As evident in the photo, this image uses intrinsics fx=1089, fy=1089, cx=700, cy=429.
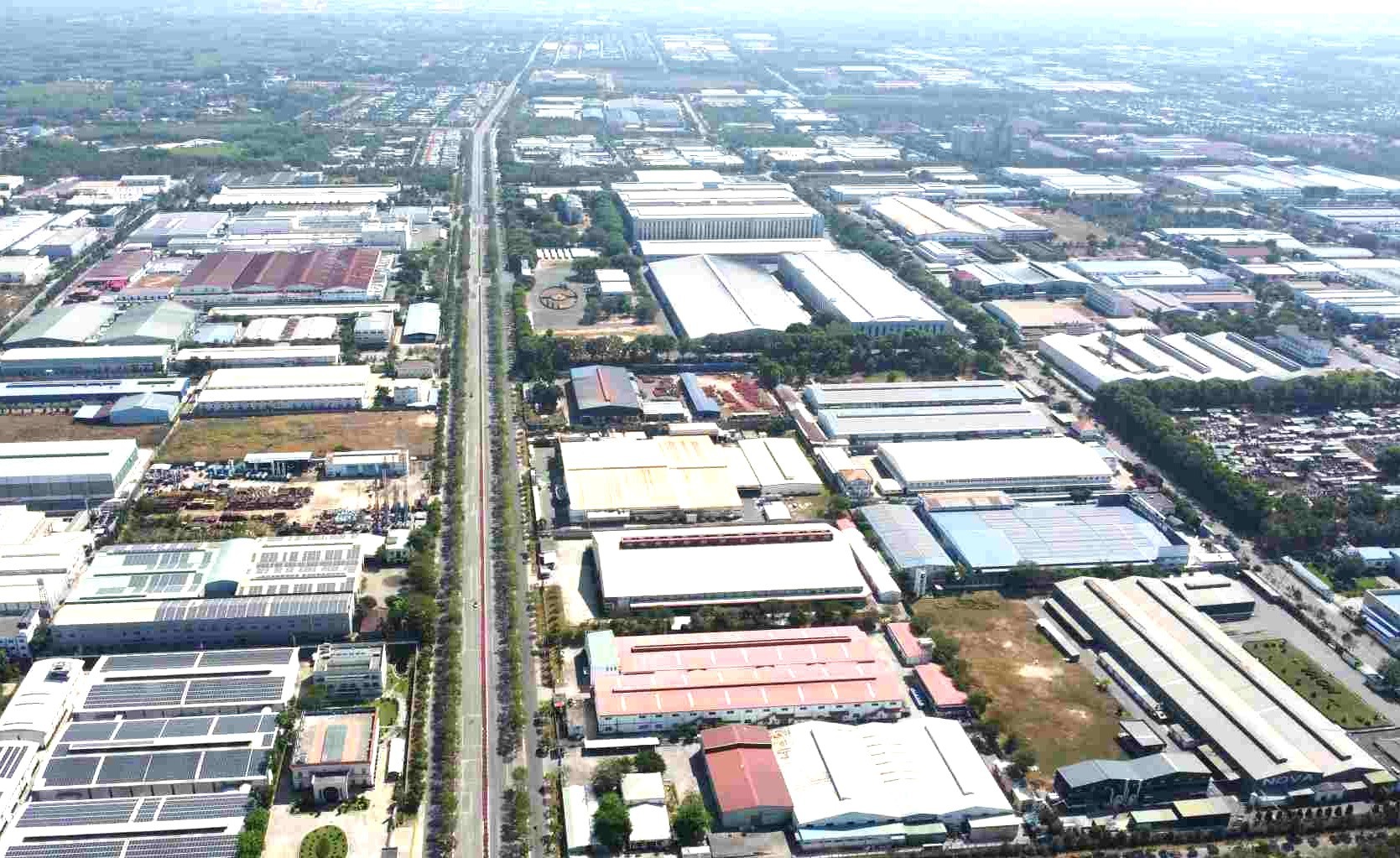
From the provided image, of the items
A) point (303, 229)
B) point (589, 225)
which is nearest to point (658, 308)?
point (589, 225)

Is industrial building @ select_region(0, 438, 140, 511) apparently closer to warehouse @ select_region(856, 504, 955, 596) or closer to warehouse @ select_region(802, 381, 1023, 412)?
warehouse @ select_region(856, 504, 955, 596)

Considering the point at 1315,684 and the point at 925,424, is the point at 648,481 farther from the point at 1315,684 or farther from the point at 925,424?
the point at 1315,684

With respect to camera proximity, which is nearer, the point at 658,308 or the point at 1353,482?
the point at 1353,482

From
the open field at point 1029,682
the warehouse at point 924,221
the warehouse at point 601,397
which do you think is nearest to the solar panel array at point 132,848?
the open field at point 1029,682

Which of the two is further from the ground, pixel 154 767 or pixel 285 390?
pixel 285 390

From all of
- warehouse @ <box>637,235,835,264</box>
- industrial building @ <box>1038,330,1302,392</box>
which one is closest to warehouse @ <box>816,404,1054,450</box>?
industrial building @ <box>1038,330,1302,392</box>

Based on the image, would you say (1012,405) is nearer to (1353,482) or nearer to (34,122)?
(1353,482)

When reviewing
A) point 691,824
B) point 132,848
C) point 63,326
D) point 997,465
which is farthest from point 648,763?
point 63,326
